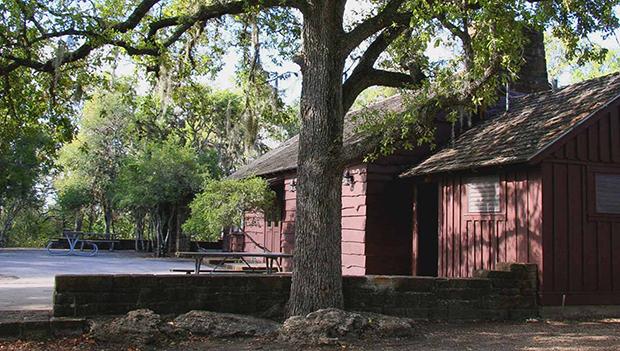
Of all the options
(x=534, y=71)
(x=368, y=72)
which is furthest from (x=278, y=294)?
(x=534, y=71)

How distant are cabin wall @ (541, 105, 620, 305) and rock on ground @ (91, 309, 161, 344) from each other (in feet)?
22.7

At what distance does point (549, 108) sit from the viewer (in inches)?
522

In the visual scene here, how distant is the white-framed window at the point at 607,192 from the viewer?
1180 centimetres

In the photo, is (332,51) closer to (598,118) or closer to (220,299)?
(220,299)

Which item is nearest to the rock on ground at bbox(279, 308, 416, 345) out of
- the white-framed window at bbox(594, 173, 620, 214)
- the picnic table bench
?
the white-framed window at bbox(594, 173, 620, 214)

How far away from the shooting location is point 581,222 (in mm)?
11570

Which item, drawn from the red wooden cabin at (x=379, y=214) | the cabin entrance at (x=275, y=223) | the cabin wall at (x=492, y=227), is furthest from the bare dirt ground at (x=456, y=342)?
the cabin entrance at (x=275, y=223)

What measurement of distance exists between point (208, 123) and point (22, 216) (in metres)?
15.5

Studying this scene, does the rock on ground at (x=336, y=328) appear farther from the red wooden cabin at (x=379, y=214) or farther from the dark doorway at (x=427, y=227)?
the red wooden cabin at (x=379, y=214)

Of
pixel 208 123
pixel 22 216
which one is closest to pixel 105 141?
pixel 208 123

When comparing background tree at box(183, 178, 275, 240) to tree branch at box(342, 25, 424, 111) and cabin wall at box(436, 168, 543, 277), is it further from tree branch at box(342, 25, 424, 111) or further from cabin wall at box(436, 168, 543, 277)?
tree branch at box(342, 25, 424, 111)

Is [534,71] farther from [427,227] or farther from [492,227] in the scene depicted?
[492,227]

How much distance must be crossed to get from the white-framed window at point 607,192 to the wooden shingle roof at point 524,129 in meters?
1.32

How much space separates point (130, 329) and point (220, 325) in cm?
122
